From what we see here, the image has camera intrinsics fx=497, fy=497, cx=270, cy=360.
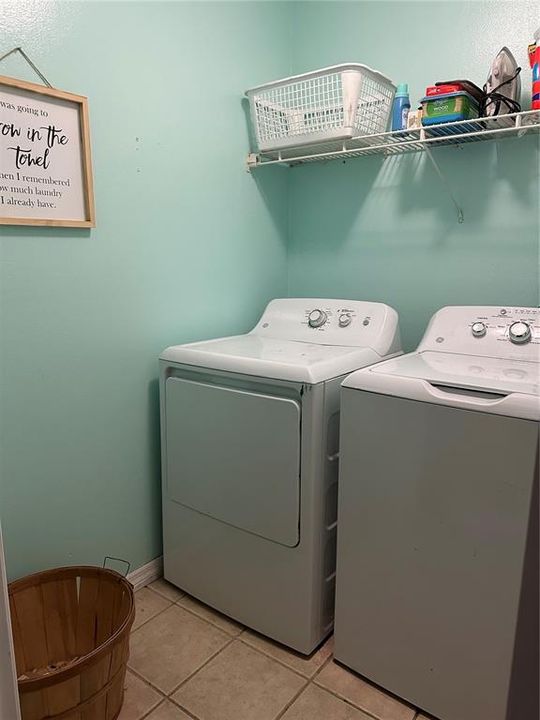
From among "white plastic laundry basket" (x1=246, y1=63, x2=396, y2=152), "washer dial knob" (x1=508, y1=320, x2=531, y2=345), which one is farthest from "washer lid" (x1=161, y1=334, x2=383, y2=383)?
"white plastic laundry basket" (x1=246, y1=63, x2=396, y2=152)

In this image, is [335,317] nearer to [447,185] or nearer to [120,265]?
[447,185]

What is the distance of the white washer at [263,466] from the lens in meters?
1.47

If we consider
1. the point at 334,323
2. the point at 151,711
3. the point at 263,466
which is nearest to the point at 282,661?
the point at 151,711

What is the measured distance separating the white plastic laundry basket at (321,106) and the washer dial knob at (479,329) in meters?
0.80

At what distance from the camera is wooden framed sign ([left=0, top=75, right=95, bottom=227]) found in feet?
4.50

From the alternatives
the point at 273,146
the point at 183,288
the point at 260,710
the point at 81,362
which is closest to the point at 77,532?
the point at 81,362

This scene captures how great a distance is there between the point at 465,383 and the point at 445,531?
38 centimetres

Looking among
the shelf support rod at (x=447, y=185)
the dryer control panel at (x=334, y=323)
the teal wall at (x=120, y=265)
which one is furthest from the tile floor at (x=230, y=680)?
the shelf support rod at (x=447, y=185)

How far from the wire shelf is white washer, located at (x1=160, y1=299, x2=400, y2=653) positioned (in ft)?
1.98

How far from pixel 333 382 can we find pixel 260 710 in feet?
3.09

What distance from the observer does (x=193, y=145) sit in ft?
6.24

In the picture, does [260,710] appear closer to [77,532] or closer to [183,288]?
[77,532]

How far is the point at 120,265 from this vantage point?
1696 mm

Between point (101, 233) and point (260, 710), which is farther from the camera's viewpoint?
point (101, 233)
